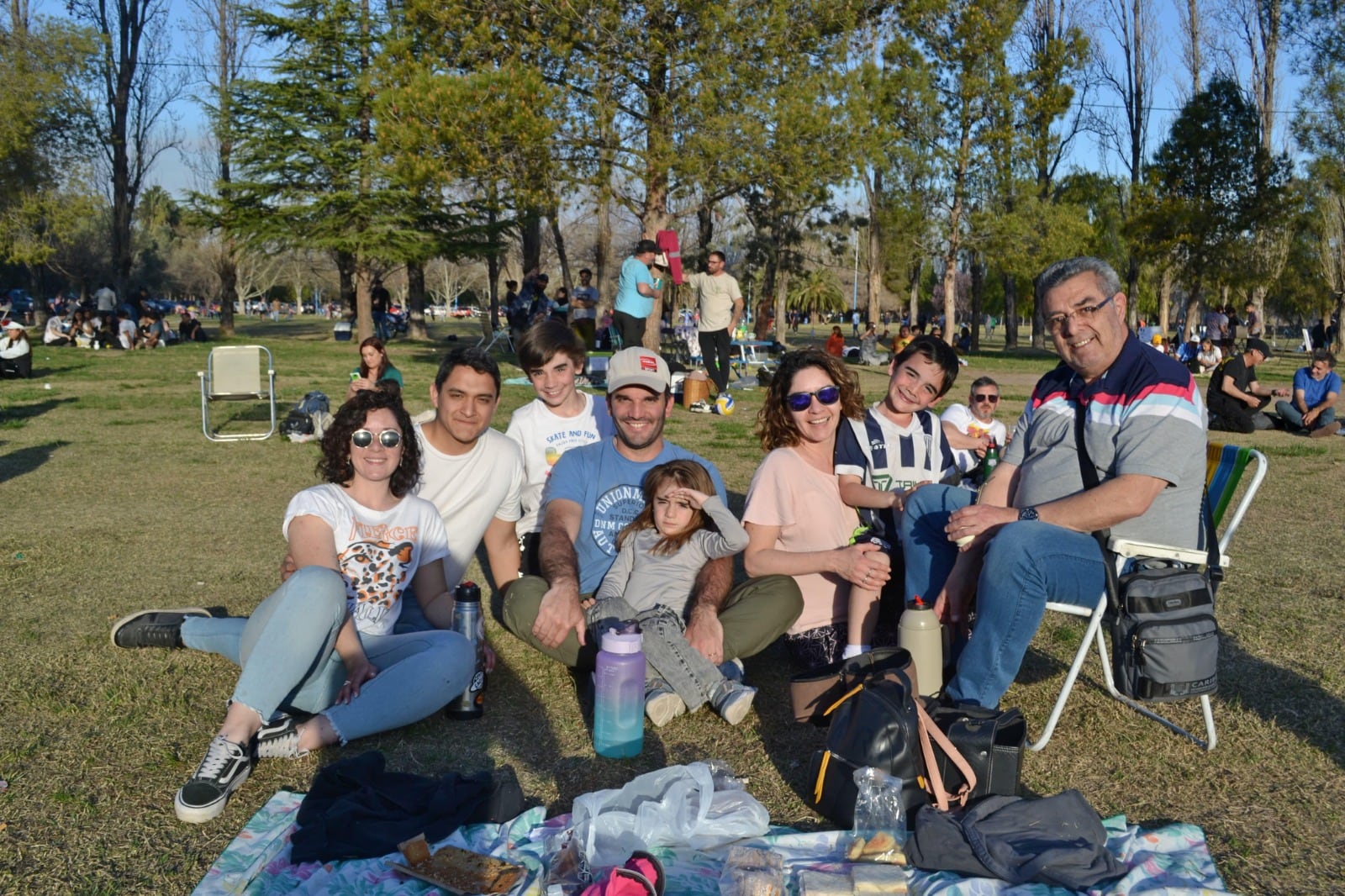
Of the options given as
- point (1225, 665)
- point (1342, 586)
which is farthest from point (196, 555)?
point (1342, 586)

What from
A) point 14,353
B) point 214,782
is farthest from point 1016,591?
point 14,353

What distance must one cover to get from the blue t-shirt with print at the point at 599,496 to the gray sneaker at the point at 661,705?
0.72 m

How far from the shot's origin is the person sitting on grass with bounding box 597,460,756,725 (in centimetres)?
378

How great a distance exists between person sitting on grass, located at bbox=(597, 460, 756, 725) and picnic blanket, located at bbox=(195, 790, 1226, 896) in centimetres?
87

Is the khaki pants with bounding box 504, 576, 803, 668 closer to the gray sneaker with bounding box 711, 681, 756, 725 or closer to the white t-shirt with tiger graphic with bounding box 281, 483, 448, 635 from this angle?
the gray sneaker with bounding box 711, 681, 756, 725

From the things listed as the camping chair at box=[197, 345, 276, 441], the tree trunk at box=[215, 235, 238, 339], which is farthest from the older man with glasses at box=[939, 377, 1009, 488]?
the tree trunk at box=[215, 235, 238, 339]

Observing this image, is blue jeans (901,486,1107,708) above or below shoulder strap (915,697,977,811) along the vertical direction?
above

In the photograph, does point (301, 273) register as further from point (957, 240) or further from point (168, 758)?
point (168, 758)

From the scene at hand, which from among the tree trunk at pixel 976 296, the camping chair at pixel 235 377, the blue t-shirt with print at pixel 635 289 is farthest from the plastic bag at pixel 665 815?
the tree trunk at pixel 976 296

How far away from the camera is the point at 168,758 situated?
337 centimetres

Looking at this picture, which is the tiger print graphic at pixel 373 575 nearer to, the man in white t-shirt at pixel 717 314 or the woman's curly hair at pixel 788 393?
the woman's curly hair at pixel 788 393

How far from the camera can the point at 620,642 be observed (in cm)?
347

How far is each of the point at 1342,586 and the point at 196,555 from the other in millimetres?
6258

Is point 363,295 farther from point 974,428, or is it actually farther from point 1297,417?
point 974,428
